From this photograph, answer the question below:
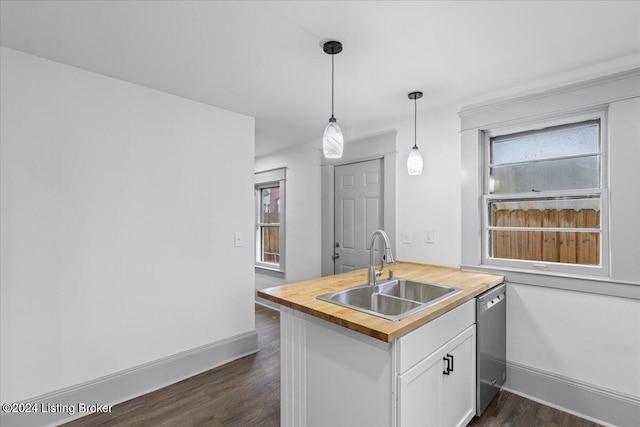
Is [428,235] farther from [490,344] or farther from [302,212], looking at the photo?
[302,212]

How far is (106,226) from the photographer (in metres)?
2.23

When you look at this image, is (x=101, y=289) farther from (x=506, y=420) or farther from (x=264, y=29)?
(x=506, y=420)

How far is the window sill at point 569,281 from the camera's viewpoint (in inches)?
78.2

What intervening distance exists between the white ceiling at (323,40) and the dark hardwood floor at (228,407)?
7.77 ft

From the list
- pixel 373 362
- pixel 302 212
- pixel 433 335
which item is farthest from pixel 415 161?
pixel 302 212

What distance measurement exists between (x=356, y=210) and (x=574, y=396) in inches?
93.5

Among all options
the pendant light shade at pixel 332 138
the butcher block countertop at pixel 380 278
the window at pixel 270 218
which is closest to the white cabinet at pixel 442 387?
the butcher block countertop at pixel 380 278

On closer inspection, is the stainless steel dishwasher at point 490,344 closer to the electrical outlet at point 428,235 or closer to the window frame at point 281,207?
the electrical outlet at point 428,235

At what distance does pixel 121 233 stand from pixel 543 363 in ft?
10.7

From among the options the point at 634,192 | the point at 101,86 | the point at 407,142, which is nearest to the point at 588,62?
the point at 634,192

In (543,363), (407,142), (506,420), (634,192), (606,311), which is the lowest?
(506,420)

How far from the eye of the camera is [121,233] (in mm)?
2301

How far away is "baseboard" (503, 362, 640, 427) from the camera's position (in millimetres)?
1970

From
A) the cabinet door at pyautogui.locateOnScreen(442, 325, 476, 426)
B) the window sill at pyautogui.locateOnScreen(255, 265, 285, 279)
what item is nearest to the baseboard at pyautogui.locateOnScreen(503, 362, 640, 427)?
the cabinet door at pyautogui.locateOnScreen(442, 325, 476, 426)
